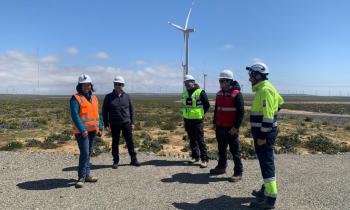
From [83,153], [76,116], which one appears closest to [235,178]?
[83,153]

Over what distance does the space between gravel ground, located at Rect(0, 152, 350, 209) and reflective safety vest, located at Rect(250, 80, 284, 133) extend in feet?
4.76

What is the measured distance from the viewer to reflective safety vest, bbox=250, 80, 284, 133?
5.43 meters

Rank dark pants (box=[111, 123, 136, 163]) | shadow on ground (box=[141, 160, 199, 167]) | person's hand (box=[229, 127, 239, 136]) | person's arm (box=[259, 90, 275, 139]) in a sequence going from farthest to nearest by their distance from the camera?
shadow on ground (box=[141, 160, 199, 167]) < dark pants (box=[111, 123, 136, 163]) < person's hand (box=[229, 127, 239, 136]) < person's arm (box=[259, 90, 275, 139])

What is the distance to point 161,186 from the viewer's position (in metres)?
6.98

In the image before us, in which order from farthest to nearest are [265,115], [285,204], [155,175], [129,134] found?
[129,134] → [155,175] → [285,204] → [265,115]

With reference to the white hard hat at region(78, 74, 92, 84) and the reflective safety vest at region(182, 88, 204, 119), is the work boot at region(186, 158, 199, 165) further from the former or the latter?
the white hard hat at region(78, 74, 92, 84)

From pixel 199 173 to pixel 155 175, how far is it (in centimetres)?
105

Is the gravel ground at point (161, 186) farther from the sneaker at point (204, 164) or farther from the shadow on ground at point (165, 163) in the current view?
the sneaker at point (204, 164)

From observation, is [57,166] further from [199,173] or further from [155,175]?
[199,173]

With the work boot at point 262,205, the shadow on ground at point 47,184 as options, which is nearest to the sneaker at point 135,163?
the shadow on ground at point 47,184

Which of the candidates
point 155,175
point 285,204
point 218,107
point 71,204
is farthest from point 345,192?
point 71,204

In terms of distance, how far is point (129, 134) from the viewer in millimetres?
8758

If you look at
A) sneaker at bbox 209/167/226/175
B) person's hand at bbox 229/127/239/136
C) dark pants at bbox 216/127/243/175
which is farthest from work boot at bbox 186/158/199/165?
person's hand at bbox 229/127/239/136

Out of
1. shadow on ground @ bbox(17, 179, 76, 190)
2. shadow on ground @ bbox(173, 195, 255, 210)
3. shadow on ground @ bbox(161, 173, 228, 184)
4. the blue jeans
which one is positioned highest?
the blue jeans
